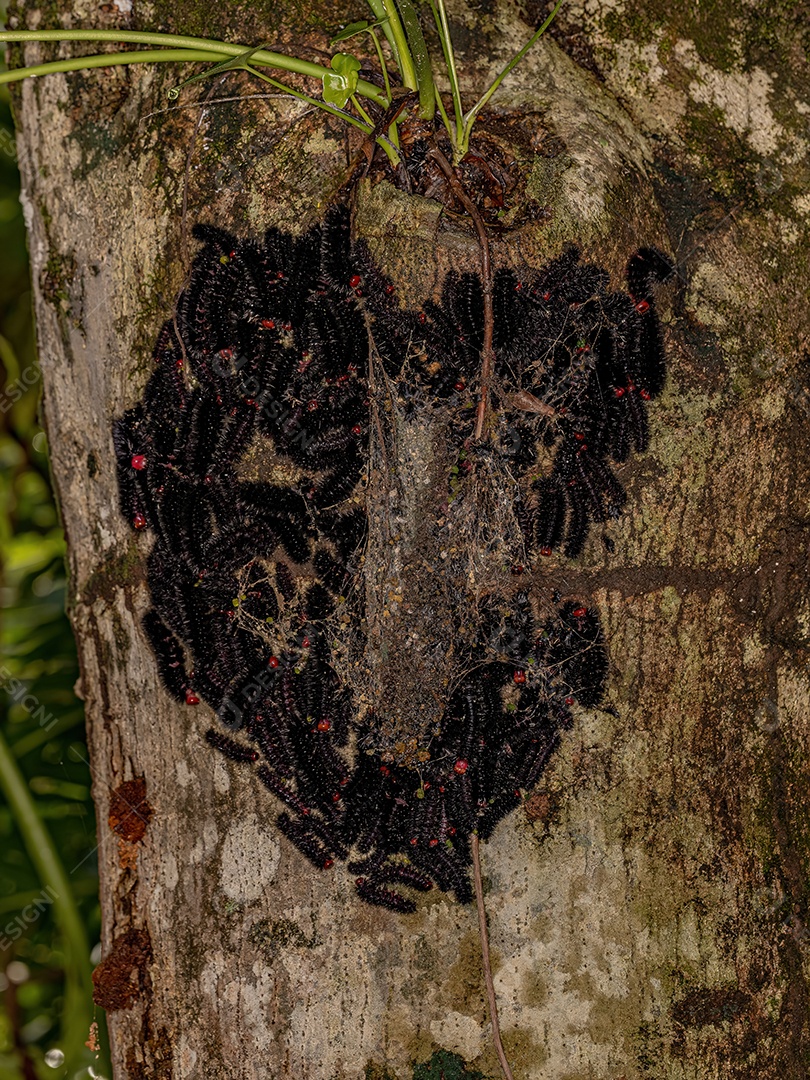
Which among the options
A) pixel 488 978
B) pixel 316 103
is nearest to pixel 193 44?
pixel 316 103

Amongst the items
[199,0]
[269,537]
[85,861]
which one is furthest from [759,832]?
[85,861]

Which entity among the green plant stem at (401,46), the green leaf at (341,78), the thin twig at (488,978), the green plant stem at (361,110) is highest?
the green plant stem at (401,46)

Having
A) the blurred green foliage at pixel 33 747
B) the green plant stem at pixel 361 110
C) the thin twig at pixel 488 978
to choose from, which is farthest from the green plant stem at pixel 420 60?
the blurred green foliage at pixel 33 747

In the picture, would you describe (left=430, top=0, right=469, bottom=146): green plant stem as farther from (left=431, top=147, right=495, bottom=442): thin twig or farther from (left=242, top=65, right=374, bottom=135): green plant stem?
(left=242, top=65, right=374, bottom=135): green plant stem

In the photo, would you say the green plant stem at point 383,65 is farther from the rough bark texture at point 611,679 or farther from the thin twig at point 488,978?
the thin twig at point 488,978

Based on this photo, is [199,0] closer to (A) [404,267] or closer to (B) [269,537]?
(A) [404,267]

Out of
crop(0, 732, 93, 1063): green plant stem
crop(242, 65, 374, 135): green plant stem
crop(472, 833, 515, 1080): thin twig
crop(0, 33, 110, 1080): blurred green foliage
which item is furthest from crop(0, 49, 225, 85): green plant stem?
crop(0, 732, 93, 1063): green plant stem

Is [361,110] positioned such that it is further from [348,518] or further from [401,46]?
[348,518]
